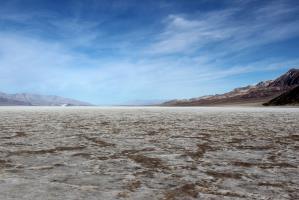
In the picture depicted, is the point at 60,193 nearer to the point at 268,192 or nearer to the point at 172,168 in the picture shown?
the point at 172,168

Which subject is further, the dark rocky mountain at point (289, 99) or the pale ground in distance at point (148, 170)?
the dark rocky mountain at point (289, 99)

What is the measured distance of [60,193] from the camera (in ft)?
11.7

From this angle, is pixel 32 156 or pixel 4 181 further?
pixel 32 156

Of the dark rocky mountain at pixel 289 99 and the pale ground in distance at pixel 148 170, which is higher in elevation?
the dark rocky mountain at pixel 289 99

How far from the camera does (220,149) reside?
22.2 feet

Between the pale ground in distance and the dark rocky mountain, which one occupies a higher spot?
the dark rocky mountain

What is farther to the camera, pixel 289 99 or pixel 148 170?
pixel 289 99

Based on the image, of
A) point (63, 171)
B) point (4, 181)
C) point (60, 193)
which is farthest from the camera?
point (63, 171)

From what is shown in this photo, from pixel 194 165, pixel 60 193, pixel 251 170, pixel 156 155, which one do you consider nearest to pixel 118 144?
pixel 156 155

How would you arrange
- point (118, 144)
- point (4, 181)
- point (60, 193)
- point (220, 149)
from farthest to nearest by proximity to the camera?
point (118, 144) < point (220, 149) < point (4, 181) < point (60, 193)

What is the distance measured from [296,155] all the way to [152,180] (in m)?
3.14

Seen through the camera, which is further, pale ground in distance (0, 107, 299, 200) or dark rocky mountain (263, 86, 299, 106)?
dark rocky mountain (263, 86, 299, 106)

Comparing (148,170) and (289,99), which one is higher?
(289,99)

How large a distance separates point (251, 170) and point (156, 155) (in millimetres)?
1728
